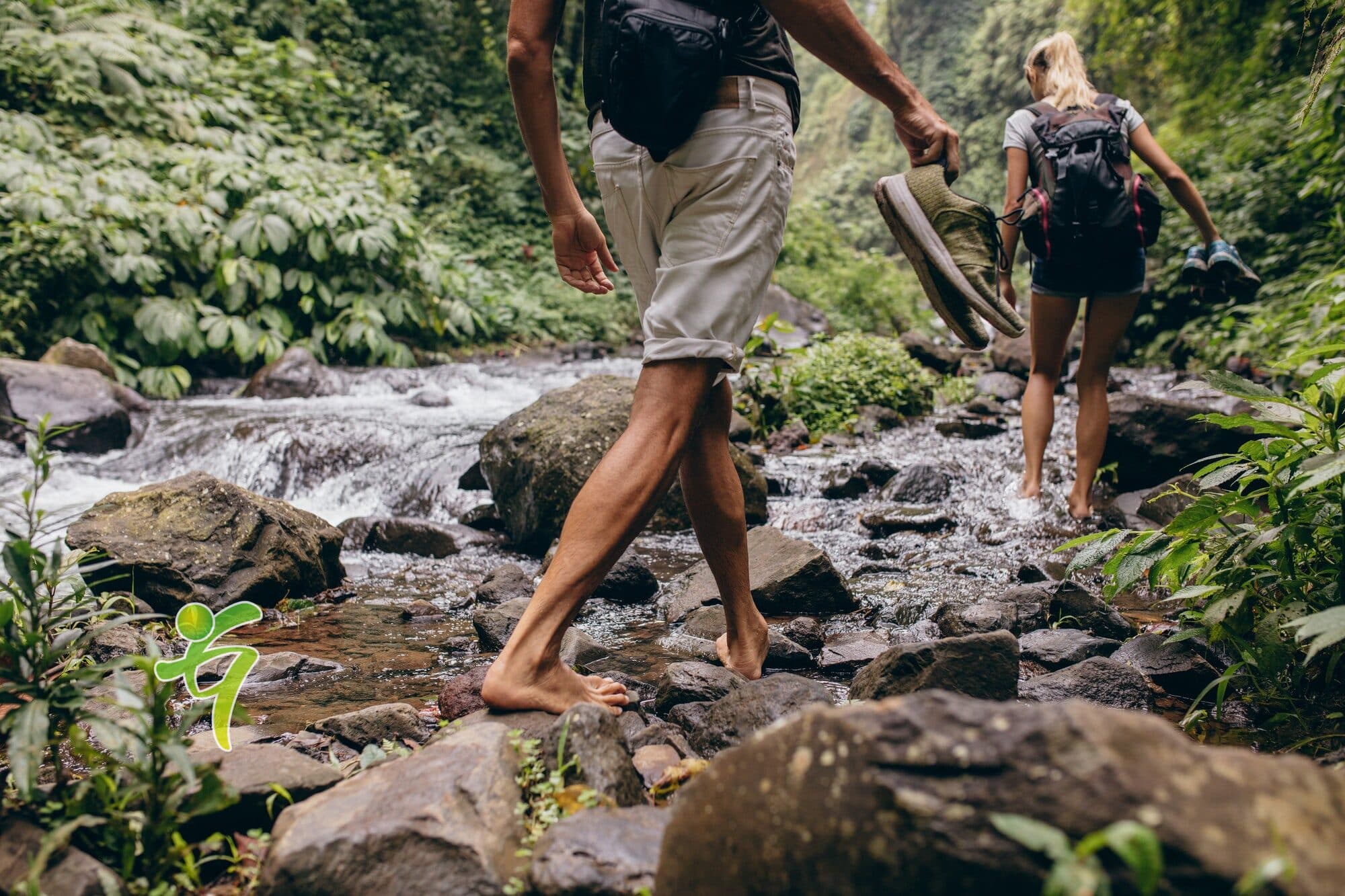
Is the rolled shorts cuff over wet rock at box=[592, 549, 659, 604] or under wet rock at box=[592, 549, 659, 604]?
over

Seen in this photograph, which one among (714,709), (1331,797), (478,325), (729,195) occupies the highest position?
(729,195)

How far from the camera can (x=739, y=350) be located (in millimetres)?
1913

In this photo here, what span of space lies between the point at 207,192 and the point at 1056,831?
10.6 meters

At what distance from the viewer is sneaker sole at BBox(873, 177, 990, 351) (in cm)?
198

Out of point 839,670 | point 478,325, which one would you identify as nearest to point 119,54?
point 478,325

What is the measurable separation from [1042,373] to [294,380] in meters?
7.02

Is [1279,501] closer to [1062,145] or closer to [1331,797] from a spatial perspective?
[1331,797]

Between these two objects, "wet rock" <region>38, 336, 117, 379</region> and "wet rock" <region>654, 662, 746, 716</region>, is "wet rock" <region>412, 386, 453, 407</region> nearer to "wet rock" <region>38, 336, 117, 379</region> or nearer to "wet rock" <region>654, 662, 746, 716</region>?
"wet rock" <region>38, 336, 117, 379</region>

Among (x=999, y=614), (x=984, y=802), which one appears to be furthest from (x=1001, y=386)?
(x=984, y=802)

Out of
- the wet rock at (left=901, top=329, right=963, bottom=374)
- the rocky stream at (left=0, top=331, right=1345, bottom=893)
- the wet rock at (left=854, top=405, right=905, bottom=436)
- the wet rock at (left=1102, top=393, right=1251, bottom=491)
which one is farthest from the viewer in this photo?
the wet rock at (left=901, top=329, right=963, bottom=374)

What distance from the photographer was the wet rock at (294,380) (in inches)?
326

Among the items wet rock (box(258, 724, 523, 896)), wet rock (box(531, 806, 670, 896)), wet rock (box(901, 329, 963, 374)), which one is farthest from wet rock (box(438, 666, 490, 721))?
wet rock (box(901, 329, 963, 374))

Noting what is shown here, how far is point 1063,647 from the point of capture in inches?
90.0

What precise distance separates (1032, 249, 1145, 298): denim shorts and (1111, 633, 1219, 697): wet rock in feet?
6.77
